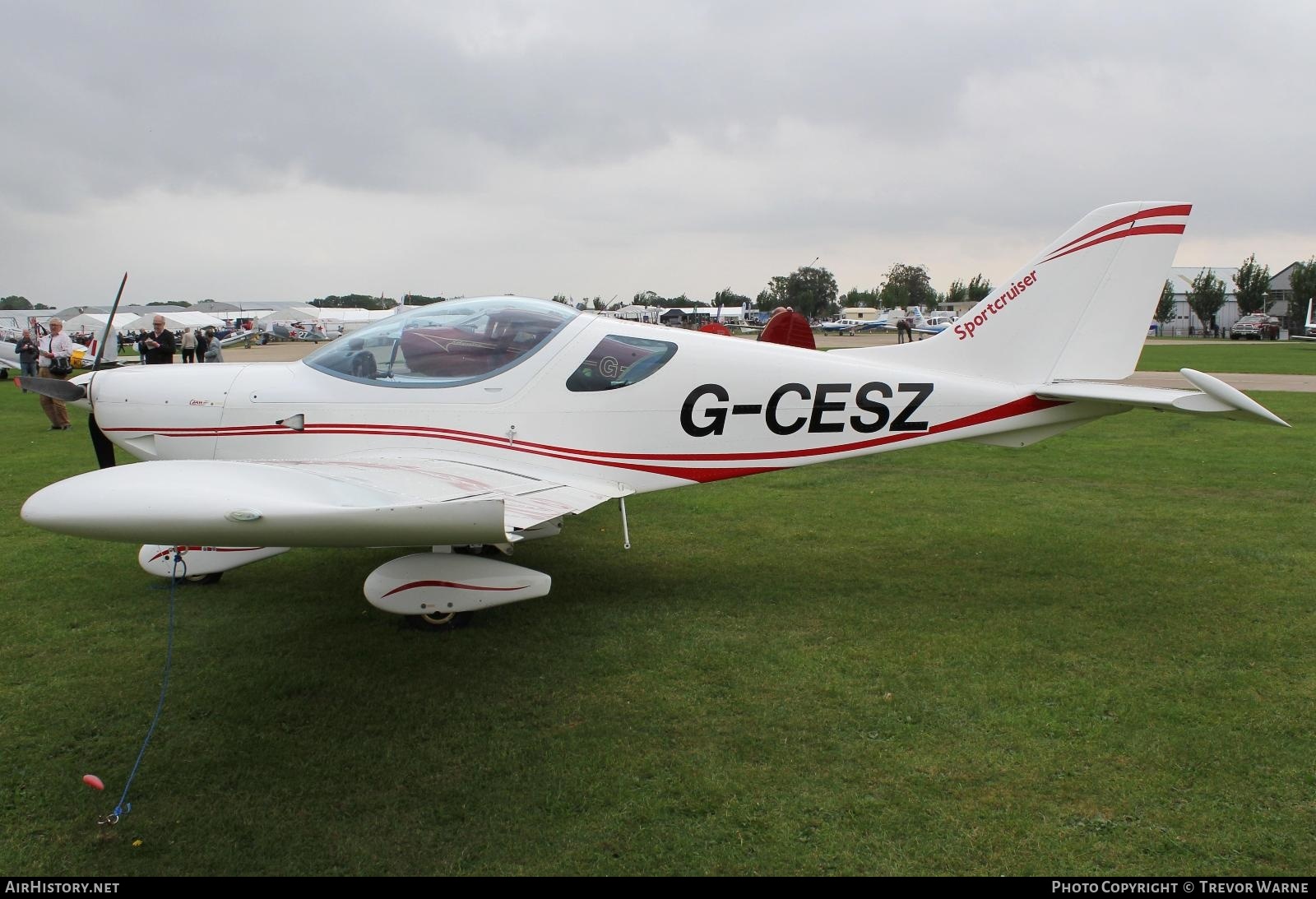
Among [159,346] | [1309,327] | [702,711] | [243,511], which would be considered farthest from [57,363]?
[1309,327]

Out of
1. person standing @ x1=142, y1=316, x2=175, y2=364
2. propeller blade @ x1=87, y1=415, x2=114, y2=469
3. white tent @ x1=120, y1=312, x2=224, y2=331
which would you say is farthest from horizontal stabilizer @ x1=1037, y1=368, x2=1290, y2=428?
white tent @ x1=120, y1=312, x2=224, y2=331

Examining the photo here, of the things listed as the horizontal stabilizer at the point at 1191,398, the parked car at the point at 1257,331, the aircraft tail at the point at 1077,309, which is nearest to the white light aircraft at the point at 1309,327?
the parked car at the point at 1257,331

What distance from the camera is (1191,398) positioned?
4934 mm

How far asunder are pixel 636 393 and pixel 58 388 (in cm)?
388

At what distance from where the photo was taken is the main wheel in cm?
498

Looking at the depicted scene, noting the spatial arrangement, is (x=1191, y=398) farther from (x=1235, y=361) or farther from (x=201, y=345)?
(x=1235, y=361)

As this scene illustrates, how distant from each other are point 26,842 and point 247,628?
2025 millimetres

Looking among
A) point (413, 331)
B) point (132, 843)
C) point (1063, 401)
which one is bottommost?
point (132, 843)

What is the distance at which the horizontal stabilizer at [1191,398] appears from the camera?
15.6ft

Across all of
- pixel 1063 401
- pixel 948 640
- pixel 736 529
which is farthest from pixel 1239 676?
pixel 736 529

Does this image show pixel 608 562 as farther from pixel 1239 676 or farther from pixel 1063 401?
pixel 1239 676

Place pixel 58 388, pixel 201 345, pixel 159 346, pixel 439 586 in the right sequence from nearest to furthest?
1. pixel 439 586
2. pixel 58 388
3. pixel 159 346
4. pixel 201 345

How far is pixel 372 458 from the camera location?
5.09 meters

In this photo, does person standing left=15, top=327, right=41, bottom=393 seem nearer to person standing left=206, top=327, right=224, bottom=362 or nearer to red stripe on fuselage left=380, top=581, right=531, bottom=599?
person standing left=206, top=327, right=224, bottom=362
